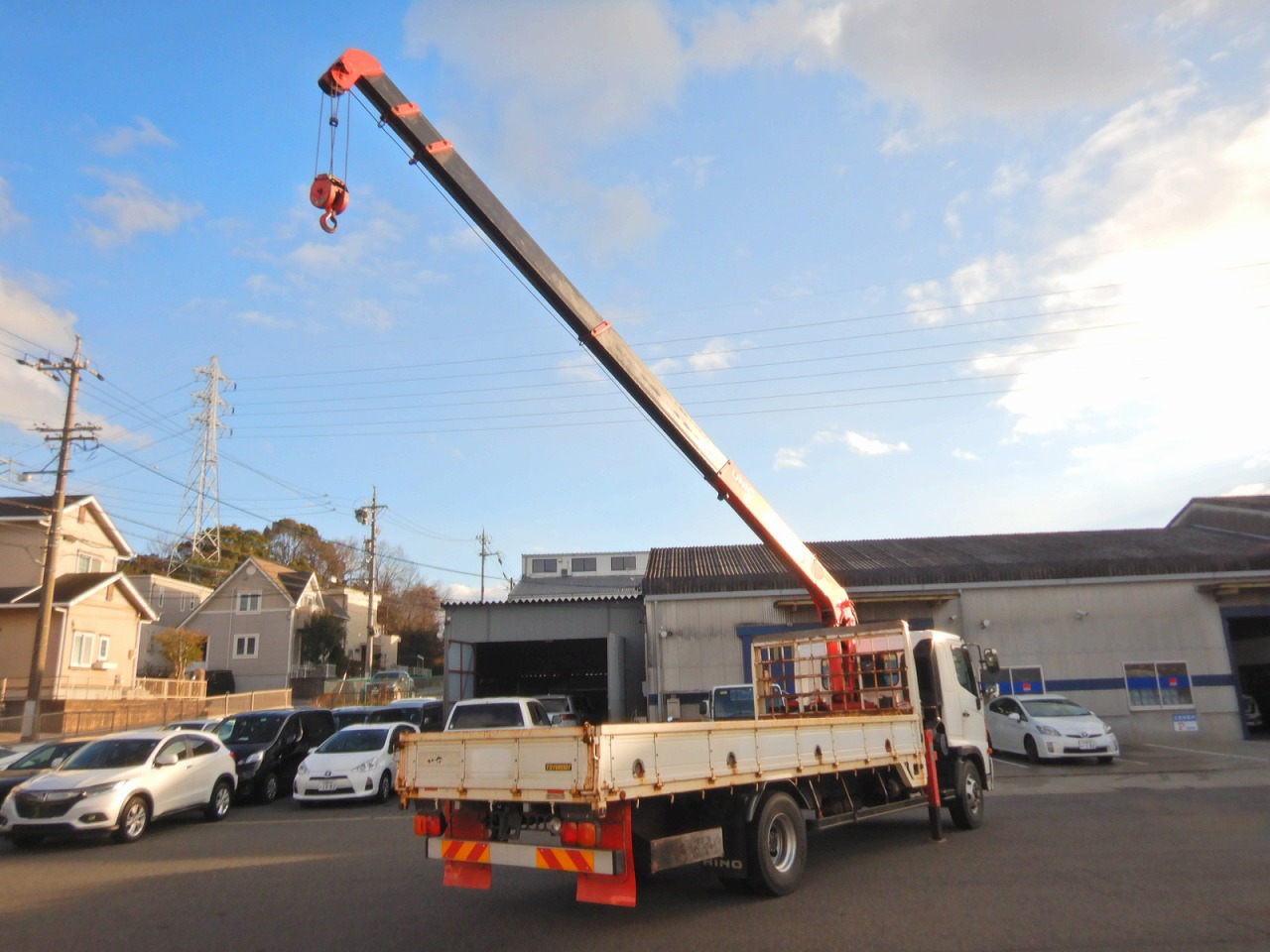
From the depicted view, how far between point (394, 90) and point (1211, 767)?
63.1ft

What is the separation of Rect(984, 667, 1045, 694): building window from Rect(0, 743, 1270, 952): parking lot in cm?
1204

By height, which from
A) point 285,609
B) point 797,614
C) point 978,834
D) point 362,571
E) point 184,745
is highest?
point 362,571

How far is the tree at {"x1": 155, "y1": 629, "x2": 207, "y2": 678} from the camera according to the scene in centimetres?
4450

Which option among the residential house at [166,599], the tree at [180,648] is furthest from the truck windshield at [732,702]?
the residential house at [166,599]

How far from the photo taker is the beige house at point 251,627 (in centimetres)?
5106

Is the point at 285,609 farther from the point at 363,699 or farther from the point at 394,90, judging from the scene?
the point at 394,90

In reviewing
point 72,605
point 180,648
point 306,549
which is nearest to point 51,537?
point 72,605

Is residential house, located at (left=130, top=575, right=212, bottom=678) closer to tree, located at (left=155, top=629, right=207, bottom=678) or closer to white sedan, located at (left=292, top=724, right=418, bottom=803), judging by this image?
tree, located at (left=155, top=629, right=207, bottom=678)

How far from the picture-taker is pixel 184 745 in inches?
548

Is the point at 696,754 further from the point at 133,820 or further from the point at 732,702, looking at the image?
the point at 732,702

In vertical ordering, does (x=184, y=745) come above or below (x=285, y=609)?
below

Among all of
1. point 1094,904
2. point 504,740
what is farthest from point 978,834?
point 504,740

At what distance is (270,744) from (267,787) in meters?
0.97

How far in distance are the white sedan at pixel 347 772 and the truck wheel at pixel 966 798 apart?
9.06 m
